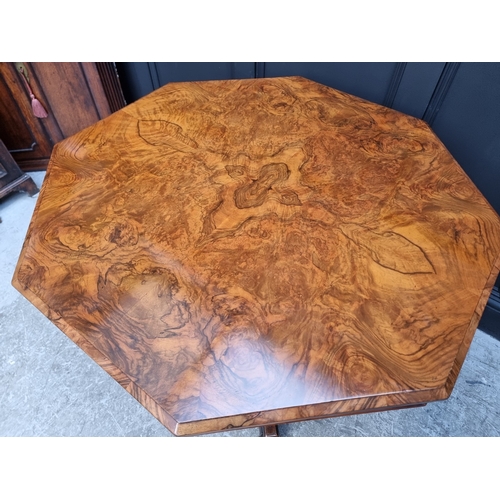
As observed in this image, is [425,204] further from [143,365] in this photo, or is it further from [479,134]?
[143,365]

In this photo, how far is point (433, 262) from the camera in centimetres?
81

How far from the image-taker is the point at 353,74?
1461mm

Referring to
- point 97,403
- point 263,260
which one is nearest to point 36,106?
point 97,403

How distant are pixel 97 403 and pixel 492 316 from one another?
158cm

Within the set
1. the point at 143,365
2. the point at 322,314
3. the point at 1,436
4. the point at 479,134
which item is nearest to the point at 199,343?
the point at 143,365

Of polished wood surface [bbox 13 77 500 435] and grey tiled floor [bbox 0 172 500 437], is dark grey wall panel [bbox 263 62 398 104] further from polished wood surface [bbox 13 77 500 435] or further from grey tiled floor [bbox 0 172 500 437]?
grey tiled floor [bbox 0 172 500 437]

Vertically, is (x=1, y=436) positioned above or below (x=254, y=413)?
below

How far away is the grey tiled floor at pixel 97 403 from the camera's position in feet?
4.24

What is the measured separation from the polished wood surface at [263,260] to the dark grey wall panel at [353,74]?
0.96ft

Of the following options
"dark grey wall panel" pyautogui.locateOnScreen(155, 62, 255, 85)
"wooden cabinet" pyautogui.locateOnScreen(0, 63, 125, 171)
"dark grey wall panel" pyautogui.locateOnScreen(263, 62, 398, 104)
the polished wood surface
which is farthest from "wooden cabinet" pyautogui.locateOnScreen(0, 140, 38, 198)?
"dark grey wall panel" pyautogui.locateOnScreen(263, 62, 398, 104)

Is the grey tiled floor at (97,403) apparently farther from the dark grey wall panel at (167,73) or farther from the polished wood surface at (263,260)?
the dark grey wall panel at (167,73)

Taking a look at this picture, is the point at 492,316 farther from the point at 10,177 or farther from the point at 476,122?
the point at 10,177

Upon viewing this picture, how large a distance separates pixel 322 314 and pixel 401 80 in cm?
108

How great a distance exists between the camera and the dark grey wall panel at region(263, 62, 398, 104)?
140 centimetres
